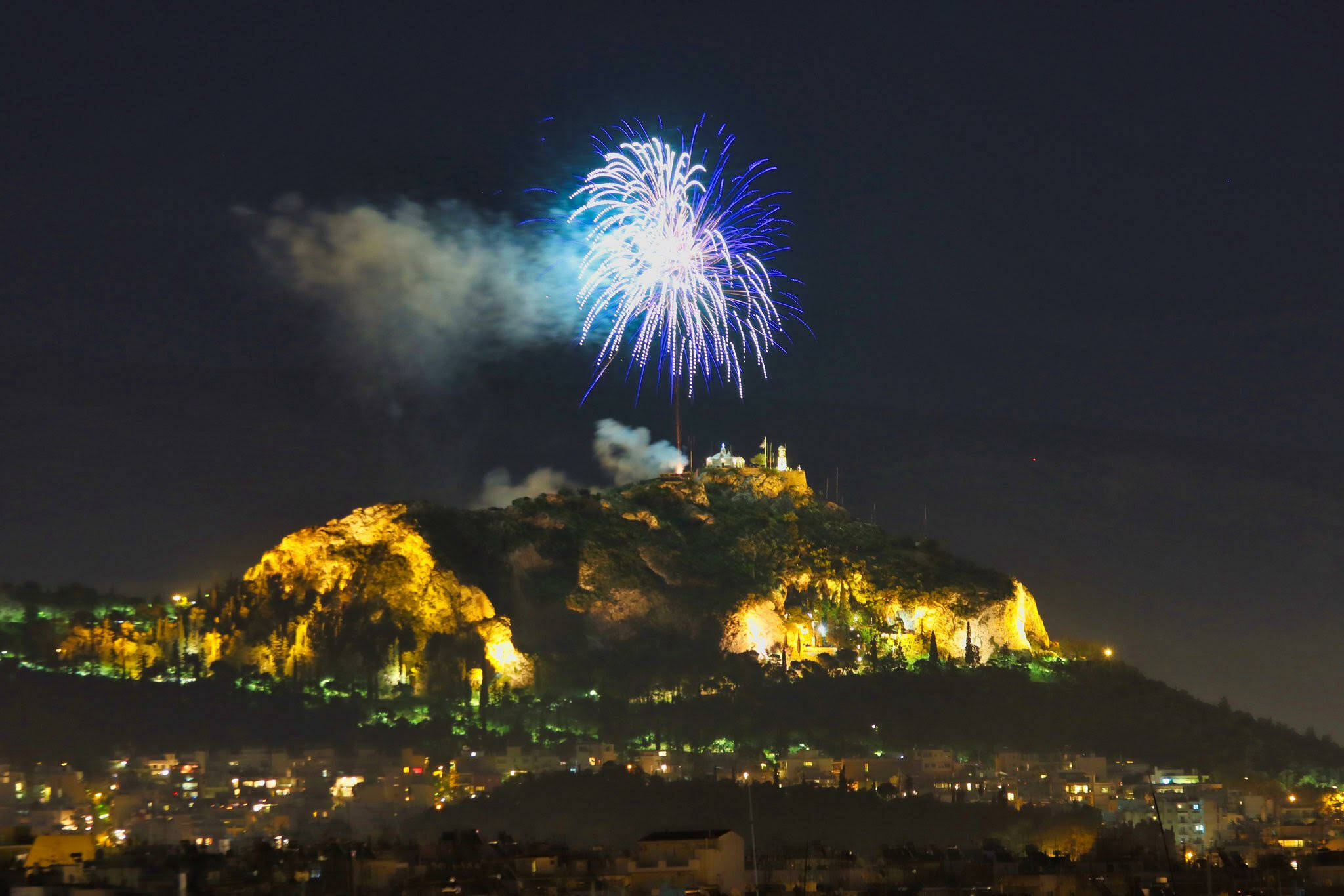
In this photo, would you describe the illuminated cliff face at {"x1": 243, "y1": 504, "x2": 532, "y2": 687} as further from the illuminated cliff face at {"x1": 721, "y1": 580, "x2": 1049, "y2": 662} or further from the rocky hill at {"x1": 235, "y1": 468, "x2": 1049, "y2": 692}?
the illuminated cliff face at {"x1": 721, "y1": 580, "x2": 1049, "y2": 662}

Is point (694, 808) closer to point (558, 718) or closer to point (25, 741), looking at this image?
point (558, 718)

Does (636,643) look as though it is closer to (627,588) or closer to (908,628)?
(627,588)

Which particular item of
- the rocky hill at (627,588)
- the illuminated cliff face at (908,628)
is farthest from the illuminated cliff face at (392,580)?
the illuminated cliff face at (908,628)

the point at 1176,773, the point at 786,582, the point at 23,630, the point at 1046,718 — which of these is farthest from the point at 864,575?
the point at 23,630

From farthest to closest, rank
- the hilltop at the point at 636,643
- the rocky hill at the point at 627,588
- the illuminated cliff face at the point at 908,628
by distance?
the illuminated cliff face at the point at 908,628
the rocky hill at the point at 627,588
the hilltop at the point at 636,643

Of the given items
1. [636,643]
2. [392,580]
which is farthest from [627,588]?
[392,580]

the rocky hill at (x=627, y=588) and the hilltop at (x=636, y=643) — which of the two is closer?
the hilltop at (x=636, y=643)

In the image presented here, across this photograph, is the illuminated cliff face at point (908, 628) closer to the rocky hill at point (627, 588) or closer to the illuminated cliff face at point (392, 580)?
the rocky hill at point (627, 588)
